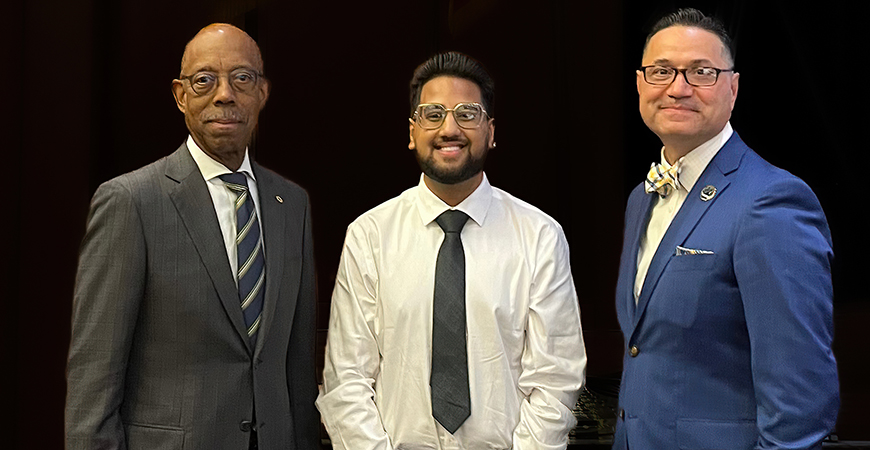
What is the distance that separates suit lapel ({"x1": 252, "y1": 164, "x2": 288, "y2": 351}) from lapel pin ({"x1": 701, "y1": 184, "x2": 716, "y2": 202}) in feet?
3.81

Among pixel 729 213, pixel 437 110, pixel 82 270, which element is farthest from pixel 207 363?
pixel 729 213

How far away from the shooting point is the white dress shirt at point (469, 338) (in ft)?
8.02

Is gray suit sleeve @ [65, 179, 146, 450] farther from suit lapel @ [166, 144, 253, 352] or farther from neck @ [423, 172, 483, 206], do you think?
neck @ [423, 172, 483, 206]

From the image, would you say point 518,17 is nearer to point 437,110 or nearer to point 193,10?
point 193,10

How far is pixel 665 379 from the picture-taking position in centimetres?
217

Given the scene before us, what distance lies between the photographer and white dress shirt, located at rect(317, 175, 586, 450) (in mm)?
2443

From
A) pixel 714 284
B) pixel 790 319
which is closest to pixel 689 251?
pixel 714 284

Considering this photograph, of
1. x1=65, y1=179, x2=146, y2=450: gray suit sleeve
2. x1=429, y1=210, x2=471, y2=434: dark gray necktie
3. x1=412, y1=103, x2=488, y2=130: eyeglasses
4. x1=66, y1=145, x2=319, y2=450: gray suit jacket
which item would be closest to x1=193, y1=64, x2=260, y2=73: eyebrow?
x1=66, y1=145, x2=319, y2=450: gray suit jacket

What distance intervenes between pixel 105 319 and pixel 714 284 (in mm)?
1522

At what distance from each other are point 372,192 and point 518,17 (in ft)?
3.99

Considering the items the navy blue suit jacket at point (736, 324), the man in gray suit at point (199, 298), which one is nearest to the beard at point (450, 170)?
the man in gray suit at point (199, 298)

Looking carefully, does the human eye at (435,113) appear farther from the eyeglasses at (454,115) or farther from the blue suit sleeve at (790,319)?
the blue suit sleeve at (790,319)

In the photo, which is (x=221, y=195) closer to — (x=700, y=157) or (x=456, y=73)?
(x=456, y=73)

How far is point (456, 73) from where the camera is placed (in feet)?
8.53
